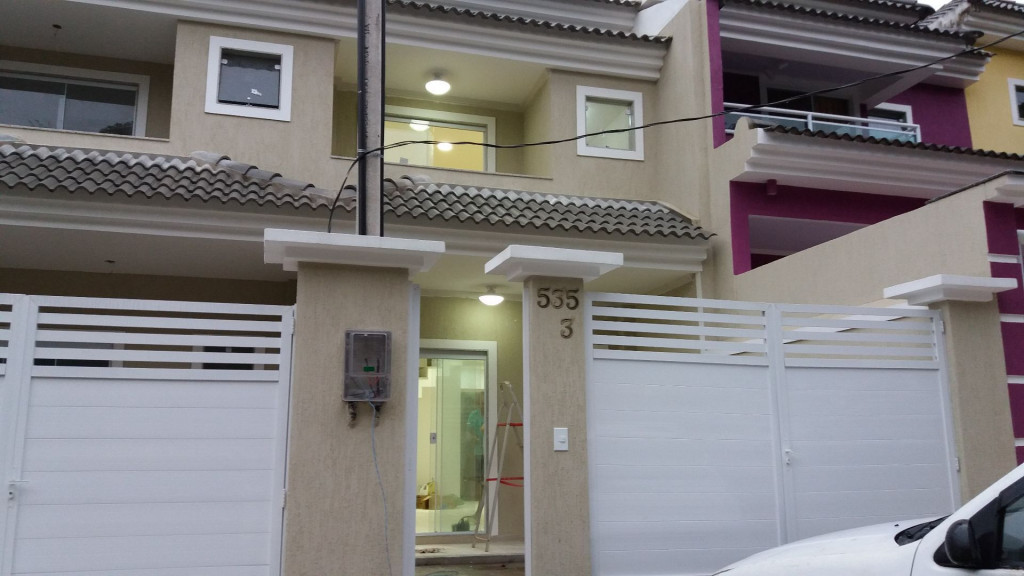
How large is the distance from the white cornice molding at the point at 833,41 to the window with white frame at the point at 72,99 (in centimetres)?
813

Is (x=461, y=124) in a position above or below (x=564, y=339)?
above

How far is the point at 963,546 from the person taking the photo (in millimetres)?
3135

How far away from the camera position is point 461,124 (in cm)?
1275

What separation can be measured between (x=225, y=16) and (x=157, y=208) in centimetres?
338

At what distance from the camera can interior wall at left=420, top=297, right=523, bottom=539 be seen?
1104cm

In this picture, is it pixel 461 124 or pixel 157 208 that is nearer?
pixel 157 208

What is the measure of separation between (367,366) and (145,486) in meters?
1.52

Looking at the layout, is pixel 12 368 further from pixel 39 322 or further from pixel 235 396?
pixel 235 396

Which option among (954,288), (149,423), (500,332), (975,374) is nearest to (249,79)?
→ (500,332)

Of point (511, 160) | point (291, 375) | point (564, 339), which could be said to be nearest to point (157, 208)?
point (291, 375)

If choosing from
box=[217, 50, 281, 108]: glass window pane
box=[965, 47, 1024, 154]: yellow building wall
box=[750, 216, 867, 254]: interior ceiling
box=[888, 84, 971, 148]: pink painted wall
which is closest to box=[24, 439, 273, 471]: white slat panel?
box=[217, 50, 281, 108]: glass window pane

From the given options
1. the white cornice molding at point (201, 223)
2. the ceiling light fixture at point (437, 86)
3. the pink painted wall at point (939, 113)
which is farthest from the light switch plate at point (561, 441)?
the pink painted wall at point (939, 113)

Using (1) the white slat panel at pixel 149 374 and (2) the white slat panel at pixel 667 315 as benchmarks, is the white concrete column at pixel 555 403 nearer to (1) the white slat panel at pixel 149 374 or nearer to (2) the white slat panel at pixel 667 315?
(2) the white slat panel at pixel 667 315

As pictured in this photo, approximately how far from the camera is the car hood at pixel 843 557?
135 inches
